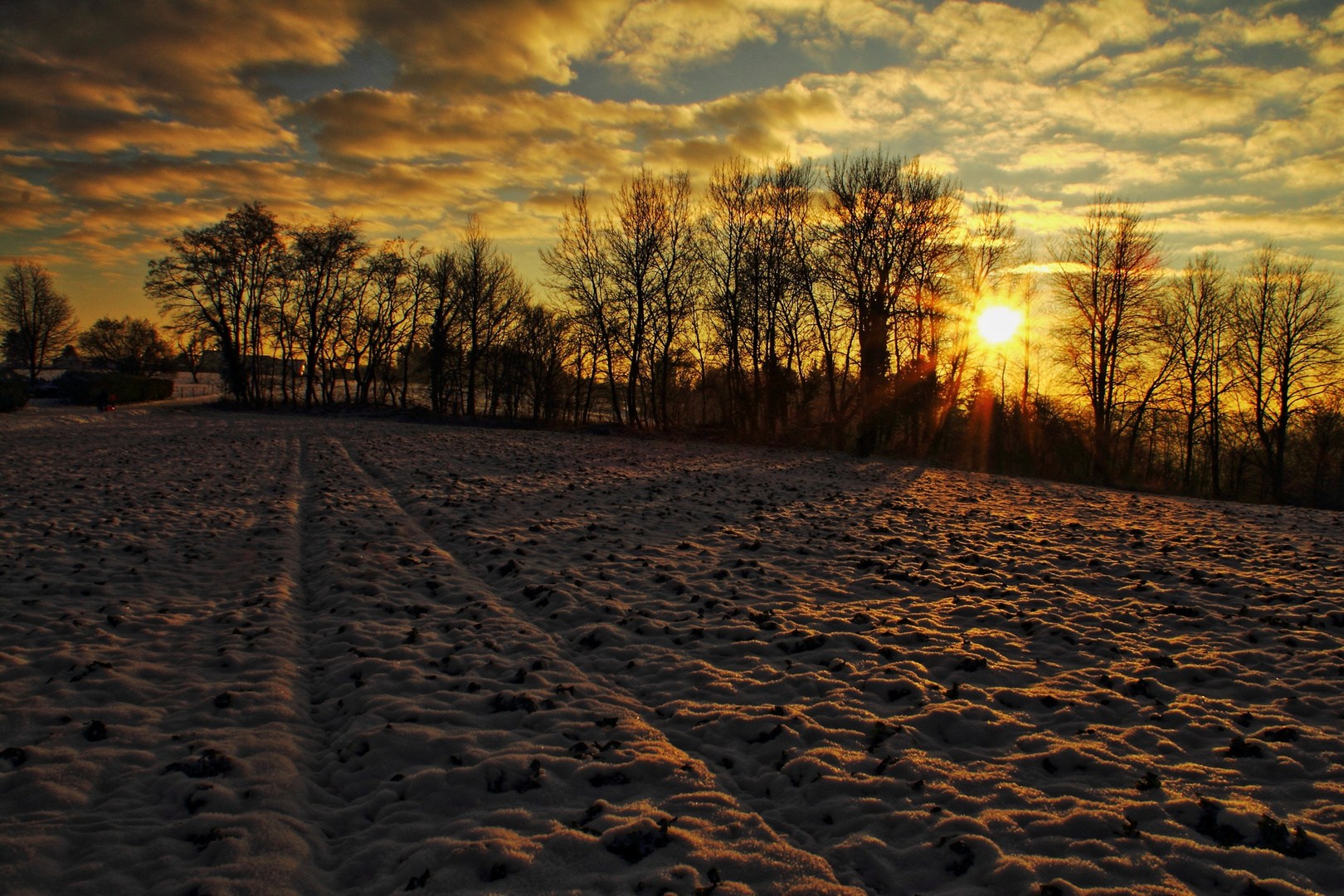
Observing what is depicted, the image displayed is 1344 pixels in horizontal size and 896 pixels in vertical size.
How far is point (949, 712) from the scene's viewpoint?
5082 millimetres

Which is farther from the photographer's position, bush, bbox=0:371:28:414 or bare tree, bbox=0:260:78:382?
bare tree, bbox=0:260:78:382

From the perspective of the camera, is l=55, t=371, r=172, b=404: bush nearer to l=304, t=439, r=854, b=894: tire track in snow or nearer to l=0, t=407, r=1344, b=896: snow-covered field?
l=0, t=407, r=1344, b=896: snow-covered field

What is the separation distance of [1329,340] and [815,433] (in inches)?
1235

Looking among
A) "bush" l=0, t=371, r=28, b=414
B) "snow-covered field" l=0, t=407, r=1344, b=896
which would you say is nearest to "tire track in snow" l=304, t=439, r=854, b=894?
"snow-covered field" l=0, t=407, r=1344, b=896

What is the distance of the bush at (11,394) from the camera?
118ft

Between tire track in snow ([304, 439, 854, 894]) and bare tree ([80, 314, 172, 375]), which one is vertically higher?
bare tree ([80, 314, 172, 375])

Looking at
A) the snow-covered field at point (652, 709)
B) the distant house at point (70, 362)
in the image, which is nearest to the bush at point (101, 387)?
the distant house at point (70, 362)

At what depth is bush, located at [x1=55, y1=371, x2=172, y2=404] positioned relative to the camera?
48.0 m

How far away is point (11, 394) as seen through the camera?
3638cm

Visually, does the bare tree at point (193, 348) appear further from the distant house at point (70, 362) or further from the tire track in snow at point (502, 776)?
the tire track in snow at point (502, 776)

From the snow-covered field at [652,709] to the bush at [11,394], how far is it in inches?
1413

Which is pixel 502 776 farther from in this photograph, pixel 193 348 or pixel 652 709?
pixel 193 348

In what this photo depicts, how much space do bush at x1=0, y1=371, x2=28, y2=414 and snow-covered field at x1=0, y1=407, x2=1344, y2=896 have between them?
118 feet

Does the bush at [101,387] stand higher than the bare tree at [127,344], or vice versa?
the bare tree at [127,344]
